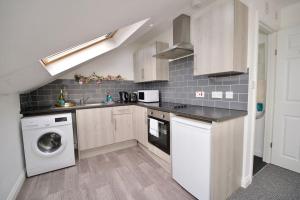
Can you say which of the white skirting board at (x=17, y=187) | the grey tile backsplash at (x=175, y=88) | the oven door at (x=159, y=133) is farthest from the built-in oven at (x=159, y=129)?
the white skirting board at (x=17, y=187)

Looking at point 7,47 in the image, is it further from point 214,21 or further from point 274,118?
point 274,118

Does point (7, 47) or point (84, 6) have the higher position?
point (84, 6)

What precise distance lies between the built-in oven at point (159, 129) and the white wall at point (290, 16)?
204 centimetres

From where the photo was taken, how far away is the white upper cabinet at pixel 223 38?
137 cm

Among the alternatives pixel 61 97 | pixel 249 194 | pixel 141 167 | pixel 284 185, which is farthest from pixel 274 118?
pixel 61 97

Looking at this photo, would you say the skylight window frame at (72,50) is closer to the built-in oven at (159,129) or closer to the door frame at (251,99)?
the built-in oven at (159,129)

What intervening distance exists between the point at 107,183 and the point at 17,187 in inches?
41.3

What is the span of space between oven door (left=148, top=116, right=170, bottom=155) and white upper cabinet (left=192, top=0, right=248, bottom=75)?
92 cm

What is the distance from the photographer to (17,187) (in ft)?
5.40

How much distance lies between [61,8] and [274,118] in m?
2.79

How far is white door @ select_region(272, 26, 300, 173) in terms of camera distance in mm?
1827

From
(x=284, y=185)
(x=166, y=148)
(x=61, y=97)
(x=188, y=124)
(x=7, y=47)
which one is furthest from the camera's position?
(x=61, y=97)

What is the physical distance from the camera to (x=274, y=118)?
2061 millimetres

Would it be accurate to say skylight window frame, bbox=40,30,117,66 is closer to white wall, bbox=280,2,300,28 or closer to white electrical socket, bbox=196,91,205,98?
white electrical socket, bbox=196,91,205,98
